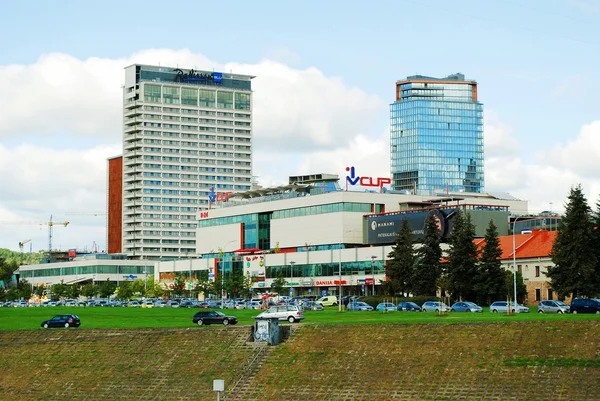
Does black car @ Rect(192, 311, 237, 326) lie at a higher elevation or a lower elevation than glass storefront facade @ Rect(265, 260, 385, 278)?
lower

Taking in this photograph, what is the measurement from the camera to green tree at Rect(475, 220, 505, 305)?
11819 cm

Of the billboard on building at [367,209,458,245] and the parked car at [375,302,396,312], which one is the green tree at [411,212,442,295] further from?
the parked car at [375,302,396,312]

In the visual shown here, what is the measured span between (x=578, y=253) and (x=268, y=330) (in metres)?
52.0

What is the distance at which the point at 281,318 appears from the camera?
3172 inches

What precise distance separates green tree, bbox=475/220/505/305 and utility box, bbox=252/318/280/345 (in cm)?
5615

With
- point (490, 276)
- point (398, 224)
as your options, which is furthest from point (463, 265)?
point (398, 224)

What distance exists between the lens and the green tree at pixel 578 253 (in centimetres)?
10681

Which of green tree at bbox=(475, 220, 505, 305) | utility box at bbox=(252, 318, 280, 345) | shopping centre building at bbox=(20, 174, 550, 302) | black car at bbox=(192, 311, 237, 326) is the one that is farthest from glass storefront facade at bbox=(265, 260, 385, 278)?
utility box at bbox=(252, 318, 280, 345)

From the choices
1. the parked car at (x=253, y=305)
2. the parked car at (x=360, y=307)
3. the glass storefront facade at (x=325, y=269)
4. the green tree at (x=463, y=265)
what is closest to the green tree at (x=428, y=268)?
the green tree at (x=463, y=265)

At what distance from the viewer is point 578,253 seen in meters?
108

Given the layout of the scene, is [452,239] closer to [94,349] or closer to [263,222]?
[94,349]

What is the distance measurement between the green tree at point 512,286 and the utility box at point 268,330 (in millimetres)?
51371

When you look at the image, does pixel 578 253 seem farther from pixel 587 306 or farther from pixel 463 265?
pixel 587 306

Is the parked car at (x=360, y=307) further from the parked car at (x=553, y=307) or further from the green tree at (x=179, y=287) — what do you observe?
the green tree at (x=179, y=287)
